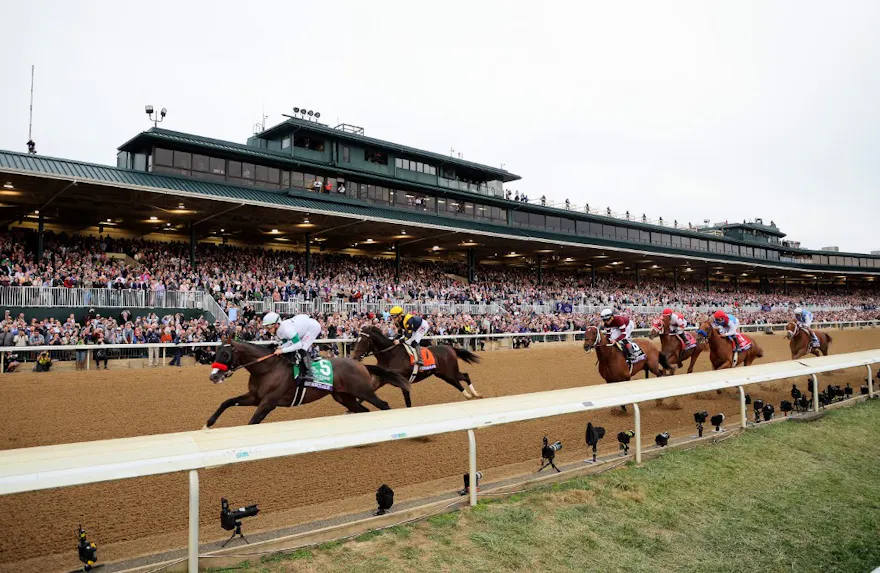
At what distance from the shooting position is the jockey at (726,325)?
473 inches

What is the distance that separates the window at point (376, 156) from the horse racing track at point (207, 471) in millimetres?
22128

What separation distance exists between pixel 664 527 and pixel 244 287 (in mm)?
19062

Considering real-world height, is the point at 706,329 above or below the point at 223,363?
above

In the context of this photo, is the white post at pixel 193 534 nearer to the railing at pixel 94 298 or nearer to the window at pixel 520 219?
the railing at pixel 94 298

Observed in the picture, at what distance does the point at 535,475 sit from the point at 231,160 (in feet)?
82.2

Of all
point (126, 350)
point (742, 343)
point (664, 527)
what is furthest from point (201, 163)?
point (664, 527)

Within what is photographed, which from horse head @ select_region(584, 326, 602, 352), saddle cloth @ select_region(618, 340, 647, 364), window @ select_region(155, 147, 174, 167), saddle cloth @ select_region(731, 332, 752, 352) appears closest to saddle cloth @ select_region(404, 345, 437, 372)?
horse head @ select_region(584, 326, 602, 352)

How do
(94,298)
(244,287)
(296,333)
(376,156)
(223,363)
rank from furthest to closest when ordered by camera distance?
(376,156) → (244,287) → (94,298) → (296,333) → (223,363)

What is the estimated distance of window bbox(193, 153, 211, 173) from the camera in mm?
25141

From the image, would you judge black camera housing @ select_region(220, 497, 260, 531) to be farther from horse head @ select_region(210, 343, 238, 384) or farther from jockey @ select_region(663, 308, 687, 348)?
jockey @ select_region(663, 308, 687, 348)

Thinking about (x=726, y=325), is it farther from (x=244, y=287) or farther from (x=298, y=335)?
(x=244, y=287)

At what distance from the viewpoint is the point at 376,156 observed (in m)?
33.5

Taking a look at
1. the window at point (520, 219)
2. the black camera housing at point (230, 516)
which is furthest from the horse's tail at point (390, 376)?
the window at point (520, 219)

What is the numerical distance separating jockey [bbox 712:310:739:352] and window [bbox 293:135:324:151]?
81.5ft
